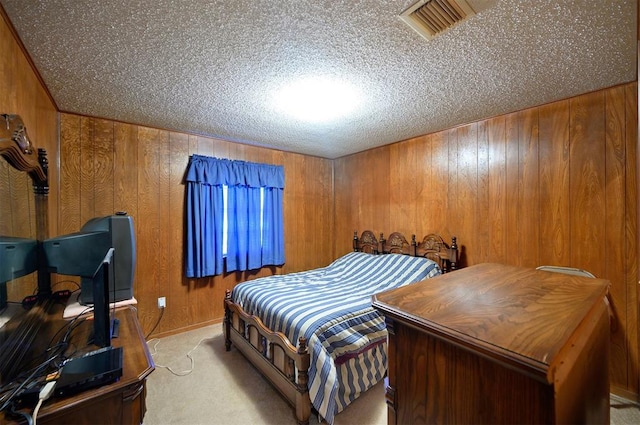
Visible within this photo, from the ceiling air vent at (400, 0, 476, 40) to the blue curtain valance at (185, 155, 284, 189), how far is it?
8.64 ft

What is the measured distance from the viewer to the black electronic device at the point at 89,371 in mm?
911

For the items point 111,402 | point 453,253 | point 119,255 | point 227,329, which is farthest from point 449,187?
point 111,402

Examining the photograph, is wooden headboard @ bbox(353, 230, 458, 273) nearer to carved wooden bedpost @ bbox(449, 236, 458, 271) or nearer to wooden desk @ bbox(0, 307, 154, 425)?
carved wooden bedpost @ bbox(449, 236, 458, 271)

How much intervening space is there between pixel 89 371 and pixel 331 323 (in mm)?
1299

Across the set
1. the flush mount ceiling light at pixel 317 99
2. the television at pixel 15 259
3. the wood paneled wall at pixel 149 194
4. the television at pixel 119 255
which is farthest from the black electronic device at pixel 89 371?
the wood paneled wall at pixel 149 194

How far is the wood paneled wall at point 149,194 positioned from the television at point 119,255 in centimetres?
131

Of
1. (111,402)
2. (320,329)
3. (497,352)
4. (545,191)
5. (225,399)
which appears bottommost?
(225,399)

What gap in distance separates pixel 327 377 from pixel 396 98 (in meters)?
2.19

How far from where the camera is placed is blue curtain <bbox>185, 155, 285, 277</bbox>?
124 inches

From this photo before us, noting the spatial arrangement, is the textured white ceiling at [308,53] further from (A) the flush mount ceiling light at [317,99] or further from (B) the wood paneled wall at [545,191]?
(B) the wood paneled wall at [545,191]

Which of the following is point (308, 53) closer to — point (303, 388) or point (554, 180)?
point (303, 388)

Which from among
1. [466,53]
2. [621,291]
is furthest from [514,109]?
[621,291]

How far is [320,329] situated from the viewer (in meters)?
1.80

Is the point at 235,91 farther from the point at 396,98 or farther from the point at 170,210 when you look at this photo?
the point at 170,210
